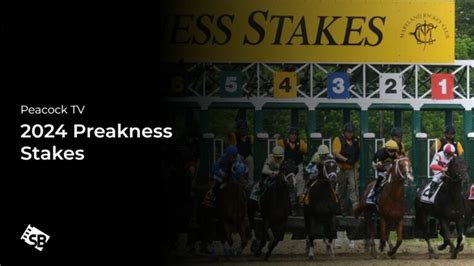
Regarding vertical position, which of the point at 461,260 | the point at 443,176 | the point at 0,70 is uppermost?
the point at 0,70

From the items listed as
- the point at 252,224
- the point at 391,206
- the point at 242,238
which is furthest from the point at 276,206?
the point at 391,206

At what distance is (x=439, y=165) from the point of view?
24.9 ft

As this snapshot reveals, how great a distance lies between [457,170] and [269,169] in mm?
1130

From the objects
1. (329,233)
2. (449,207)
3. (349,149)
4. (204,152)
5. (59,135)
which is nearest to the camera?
(59,135)

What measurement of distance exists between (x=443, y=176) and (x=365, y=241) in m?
0.60

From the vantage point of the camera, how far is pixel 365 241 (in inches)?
297

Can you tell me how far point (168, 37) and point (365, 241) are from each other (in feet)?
5.60

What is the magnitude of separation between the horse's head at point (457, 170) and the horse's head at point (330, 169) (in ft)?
2.23

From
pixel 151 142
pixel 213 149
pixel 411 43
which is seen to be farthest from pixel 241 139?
pixel 411 43

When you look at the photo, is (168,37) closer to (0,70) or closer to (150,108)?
(150,108)

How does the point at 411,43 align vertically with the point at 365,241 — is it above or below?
above

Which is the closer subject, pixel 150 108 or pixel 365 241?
pixel 150 108

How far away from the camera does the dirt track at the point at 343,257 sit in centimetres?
734

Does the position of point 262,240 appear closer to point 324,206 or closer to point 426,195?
point 324,206
